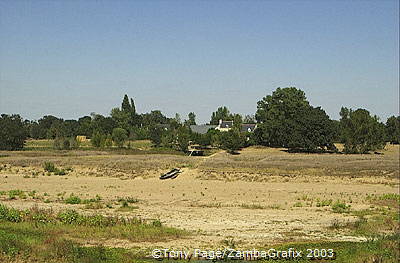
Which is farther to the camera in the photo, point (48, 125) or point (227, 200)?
point (48, 125)

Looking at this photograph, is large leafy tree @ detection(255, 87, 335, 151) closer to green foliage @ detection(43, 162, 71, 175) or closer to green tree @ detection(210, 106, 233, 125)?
green foliage @ detection(43, 162, 71, 175)

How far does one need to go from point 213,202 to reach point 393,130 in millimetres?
94052

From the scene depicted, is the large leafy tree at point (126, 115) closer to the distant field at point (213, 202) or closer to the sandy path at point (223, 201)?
the distant field at point (213, 202)

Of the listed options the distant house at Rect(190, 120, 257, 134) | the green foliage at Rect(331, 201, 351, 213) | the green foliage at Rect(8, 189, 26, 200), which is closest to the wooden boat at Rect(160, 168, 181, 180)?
the green foliage at Rect(8, 189, 26, 200)

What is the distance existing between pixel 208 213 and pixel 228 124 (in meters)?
104

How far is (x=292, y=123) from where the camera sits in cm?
7831

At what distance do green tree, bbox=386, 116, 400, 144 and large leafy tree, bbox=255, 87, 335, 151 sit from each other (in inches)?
1428

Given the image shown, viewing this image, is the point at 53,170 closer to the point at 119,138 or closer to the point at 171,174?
the point at 171,174

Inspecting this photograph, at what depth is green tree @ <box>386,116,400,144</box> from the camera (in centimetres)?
11312

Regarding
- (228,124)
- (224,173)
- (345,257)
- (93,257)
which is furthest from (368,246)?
(228,124)

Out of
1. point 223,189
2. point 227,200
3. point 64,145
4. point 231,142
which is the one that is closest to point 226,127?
point 231,142

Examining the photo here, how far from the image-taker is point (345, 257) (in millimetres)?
16953

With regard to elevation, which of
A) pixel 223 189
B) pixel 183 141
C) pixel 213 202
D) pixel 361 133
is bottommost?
pixel 213 202

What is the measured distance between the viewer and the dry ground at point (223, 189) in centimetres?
2417
